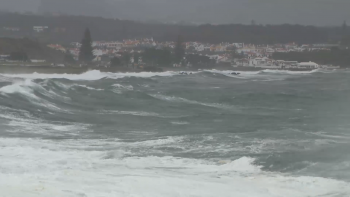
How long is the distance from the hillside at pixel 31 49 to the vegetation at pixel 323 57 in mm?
32170

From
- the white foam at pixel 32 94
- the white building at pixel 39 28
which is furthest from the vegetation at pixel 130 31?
the white foam at pixel 32 94

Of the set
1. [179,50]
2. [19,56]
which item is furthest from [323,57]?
[19,56]

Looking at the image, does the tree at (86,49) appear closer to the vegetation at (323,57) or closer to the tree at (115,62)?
the tree at (115,62)

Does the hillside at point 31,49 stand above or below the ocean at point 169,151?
above

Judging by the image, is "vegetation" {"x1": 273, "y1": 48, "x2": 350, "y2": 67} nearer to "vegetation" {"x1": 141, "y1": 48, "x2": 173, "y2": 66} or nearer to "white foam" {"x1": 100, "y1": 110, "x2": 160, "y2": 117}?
"vegetation" {"x1": 141, "y1": 48, "x2": 173, "y2": 66}

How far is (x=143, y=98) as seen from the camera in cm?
2730

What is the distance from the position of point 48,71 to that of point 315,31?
35884 mm

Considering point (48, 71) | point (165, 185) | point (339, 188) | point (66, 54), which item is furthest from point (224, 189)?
point (66, 54)

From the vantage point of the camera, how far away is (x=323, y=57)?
59.2 meters

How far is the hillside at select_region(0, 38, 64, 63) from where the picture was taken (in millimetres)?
66625

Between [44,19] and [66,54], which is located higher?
[44,19]

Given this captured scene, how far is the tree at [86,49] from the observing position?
7394 cm

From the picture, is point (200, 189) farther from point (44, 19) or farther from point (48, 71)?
point (44, 19)

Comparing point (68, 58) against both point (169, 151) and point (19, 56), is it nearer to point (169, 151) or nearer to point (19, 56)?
point (19, 56)
